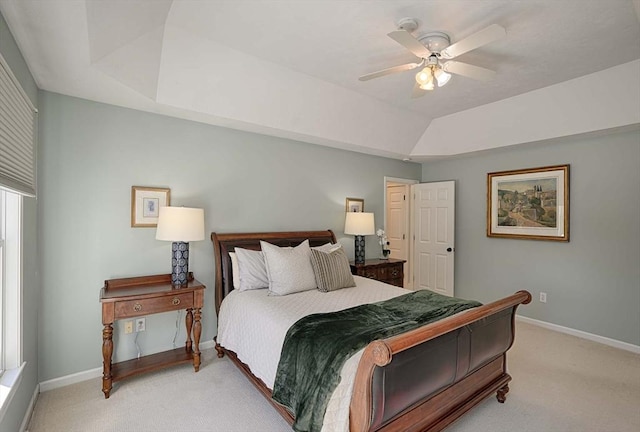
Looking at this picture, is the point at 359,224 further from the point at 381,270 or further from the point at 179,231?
the point at 179,231

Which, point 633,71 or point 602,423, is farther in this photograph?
point 633,71

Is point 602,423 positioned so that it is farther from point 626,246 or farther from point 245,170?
point 245,170

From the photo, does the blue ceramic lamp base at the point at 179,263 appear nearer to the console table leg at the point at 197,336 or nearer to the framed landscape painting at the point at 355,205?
the console table leg at the point at 197,336

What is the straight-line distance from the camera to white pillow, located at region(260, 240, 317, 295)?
9.62 ft

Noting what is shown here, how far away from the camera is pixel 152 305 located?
8.54 feet

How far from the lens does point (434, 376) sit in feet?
6.20

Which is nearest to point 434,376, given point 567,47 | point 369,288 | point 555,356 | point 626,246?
point 369,288

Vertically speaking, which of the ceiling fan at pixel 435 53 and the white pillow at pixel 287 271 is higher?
the ceiling fan at pixel 435 53

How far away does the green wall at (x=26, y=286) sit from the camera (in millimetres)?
1762

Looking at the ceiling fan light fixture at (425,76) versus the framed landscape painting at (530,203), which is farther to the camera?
the framed landscape painting at (530,203)

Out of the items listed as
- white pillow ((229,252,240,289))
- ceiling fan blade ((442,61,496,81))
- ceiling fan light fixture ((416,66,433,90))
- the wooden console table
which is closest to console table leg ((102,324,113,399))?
the wooden console table

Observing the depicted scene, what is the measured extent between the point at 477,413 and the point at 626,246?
9.12 feet

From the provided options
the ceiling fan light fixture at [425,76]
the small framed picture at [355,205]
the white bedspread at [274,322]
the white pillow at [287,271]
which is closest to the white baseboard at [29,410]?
the white bedspread at [274,322]

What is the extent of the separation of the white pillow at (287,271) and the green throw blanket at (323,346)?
0.75 meters
